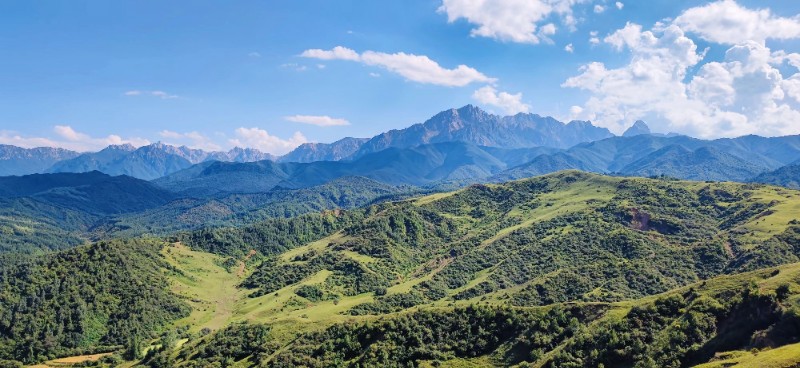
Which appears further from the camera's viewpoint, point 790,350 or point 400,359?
point 400,359

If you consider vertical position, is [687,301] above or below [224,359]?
above

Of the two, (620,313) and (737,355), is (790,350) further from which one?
(620,313)

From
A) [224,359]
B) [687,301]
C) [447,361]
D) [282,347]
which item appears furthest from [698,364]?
[224,359]

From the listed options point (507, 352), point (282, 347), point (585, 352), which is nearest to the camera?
point (585, 352)

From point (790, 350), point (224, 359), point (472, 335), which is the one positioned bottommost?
point (224, 359)

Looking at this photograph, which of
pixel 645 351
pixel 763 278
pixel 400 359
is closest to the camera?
pixel 645 351

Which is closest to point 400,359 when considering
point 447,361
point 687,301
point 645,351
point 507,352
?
point 447,361

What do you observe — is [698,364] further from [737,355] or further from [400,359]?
[400,359]

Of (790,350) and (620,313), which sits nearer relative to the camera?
(790,350)

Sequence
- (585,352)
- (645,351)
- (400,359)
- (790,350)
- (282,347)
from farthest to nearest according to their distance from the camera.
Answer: (282,347) < (400,359) < (585,352) < (645,351) < (790,350)
